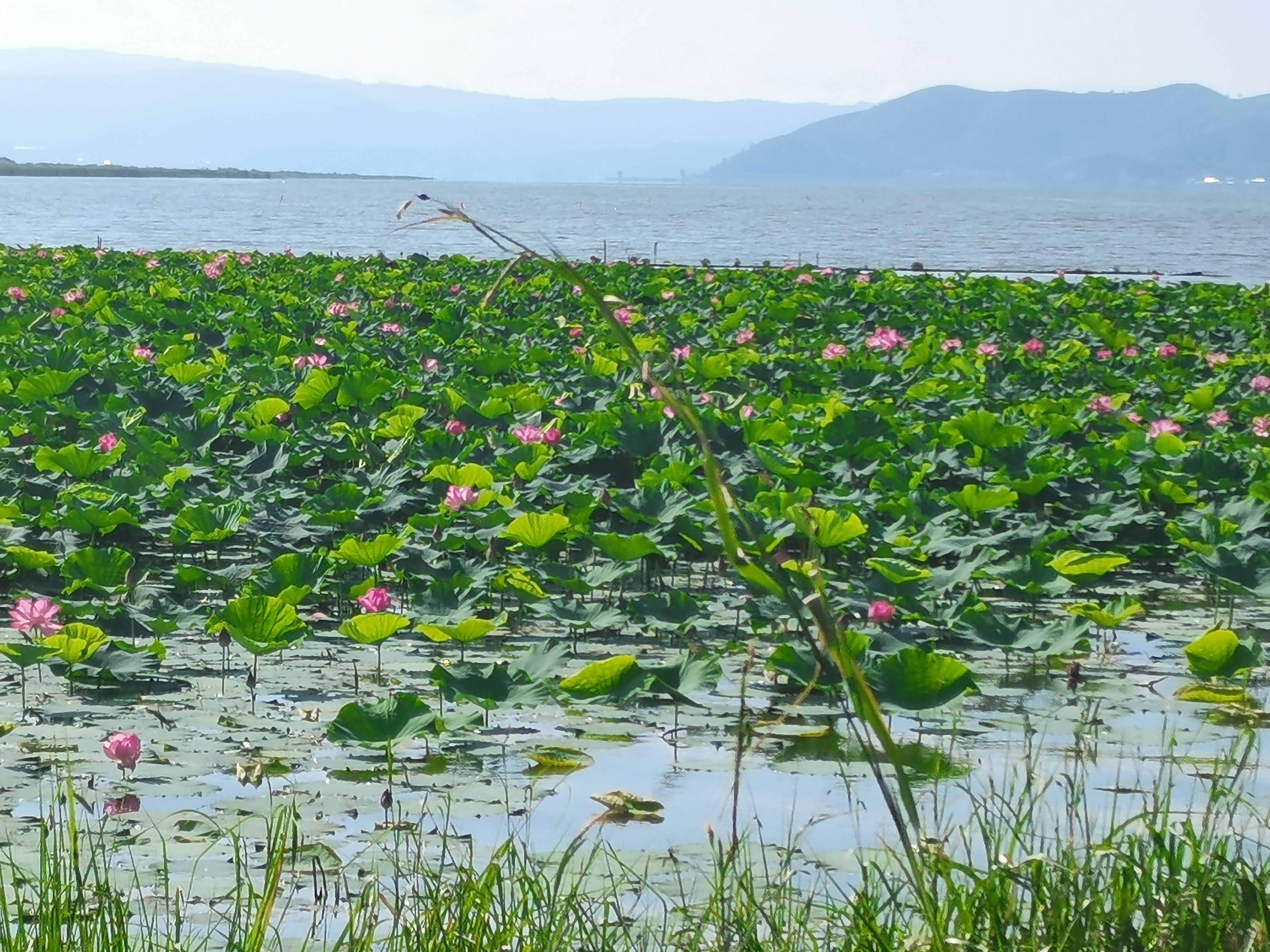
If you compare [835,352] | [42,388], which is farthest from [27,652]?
[835,352]

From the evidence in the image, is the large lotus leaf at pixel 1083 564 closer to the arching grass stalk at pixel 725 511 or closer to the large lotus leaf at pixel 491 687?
the large lotus leaf at pixel 491 687

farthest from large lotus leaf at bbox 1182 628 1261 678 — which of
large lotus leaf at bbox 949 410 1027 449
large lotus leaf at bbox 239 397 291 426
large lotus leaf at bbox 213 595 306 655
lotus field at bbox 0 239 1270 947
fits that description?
large lotus leaf at bbox 239 397 291 426

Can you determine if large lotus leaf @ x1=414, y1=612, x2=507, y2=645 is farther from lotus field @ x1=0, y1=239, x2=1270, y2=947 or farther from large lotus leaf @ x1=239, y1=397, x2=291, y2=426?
large lotus leaf @ x1=239, y1=397, x2=291, y2=426

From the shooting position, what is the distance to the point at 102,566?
4.57m

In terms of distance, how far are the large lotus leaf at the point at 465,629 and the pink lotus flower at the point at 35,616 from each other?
871 millimetres

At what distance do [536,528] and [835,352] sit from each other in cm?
516

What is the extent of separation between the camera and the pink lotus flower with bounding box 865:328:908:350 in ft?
31.7

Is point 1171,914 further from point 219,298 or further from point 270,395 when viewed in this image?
point 219,298

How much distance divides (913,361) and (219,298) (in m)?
5.95

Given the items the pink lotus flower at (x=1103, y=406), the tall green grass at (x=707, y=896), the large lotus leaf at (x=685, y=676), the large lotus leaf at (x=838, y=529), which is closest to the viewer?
the tall green grass at (x=707, y=896)

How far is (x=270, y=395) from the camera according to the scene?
26.6 feet

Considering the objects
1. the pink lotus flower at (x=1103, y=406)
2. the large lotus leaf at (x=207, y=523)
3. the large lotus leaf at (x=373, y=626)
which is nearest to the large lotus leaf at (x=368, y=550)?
the large lotus leaf at (x=207, y=523)

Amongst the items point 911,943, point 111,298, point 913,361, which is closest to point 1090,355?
point 913,361

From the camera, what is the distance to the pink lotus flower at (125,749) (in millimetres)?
3115
